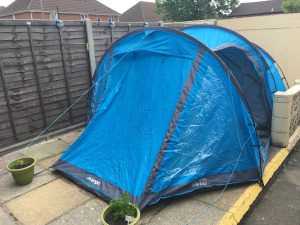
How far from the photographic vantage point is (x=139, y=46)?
3.90m

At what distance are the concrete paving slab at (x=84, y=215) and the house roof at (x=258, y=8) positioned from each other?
115ft

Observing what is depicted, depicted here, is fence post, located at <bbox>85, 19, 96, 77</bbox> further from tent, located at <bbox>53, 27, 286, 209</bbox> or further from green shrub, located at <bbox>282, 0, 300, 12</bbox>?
green shrub, located at <bbox>282, 0, 300, 12</bbox>

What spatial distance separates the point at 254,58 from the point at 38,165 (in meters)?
3.78

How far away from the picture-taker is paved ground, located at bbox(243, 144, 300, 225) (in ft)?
10.2

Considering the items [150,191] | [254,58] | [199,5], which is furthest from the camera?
[199,5]

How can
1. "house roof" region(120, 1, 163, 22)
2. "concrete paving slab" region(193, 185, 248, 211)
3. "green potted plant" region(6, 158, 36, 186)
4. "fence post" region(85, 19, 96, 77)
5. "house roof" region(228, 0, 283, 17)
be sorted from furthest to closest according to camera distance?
"house roof" region(120, 1, 163, 22)
"house roof" region(228, 0, 283, 17)
"fence post" region(85, 19, 96, 77)
"green potted plant" region(6, 158, 36, 186)
"concrete paving slab" region(193, 185, 248, 211)

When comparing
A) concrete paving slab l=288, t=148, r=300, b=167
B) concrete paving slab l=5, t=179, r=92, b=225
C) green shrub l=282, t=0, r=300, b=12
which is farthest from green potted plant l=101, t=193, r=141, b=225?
green shrub l=282, t=0, r=300, b=12

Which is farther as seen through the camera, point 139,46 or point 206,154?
point 139,46

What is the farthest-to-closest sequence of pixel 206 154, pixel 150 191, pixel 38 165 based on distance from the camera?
pixel 38 165 < pixel 206 154 < pixel 150 191

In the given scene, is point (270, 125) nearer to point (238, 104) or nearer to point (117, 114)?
point (238, 104)

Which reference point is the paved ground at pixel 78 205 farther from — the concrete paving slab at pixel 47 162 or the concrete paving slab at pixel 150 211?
the concrete paving slab at pixel 47 162

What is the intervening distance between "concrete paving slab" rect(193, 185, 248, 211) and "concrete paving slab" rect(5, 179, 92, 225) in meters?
1.37

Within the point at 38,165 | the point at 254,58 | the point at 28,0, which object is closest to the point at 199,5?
the point at 28,0

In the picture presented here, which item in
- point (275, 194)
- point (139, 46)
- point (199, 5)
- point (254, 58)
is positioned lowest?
point (275, 194)
